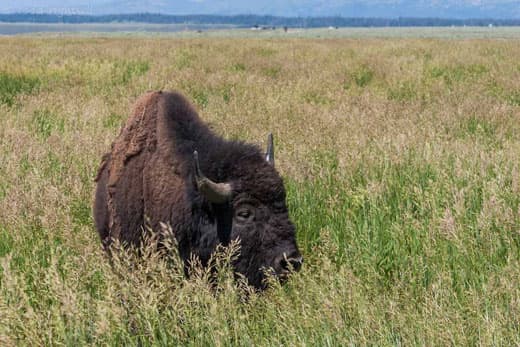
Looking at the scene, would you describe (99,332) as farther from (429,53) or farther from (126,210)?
(429,53)

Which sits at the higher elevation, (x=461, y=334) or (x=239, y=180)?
(x=239, y=180)

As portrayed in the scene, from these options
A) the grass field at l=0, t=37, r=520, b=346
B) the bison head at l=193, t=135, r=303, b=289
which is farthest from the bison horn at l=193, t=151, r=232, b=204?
the grass field at l=0, t=37, r=520, b=346

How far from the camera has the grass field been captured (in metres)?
2.70

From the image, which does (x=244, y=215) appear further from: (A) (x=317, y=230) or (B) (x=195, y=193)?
(A) (x=317, y=230)

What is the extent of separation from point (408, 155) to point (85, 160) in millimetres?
3285

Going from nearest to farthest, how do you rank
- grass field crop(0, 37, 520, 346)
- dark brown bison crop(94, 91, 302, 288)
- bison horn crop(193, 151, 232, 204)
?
grass field crop(0, 37, 520, 346) → bison horn crop(193, 151, 232, 204) → dark brown bison crop(94, 91, 302, 288)

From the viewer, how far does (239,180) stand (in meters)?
3.71

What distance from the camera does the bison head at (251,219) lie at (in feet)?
11.5

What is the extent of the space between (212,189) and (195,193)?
212 millimetres

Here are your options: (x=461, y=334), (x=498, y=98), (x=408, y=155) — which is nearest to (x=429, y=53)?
(x=498, y=98)

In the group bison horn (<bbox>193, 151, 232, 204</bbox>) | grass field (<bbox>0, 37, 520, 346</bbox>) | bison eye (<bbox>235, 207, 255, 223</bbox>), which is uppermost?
bison horn (<bbox>193, 151, 232, 204</bbox>)

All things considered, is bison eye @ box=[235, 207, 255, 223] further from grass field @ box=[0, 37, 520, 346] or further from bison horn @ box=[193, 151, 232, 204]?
grass field @ box=[0, 37, 520, 346]

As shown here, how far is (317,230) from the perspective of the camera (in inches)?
180

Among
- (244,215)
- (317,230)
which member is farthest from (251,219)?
(317,230)
